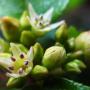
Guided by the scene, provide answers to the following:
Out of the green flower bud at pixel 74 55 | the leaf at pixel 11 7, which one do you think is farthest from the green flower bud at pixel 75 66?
the leaf at pixel 11 7

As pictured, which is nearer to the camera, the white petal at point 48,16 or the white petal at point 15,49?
the white petal at point 15,49

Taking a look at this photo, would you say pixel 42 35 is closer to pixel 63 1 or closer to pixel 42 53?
pixel 42 53

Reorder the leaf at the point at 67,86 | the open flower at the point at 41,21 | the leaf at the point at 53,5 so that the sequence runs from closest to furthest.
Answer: the leaf at the point at 67,86, the open flower at the point at 41,21, the leaf at the point at 53,5

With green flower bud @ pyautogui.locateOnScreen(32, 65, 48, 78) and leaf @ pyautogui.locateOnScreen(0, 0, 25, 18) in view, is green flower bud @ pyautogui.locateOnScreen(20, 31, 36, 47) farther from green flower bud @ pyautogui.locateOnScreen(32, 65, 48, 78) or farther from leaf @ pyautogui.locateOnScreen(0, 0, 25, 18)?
leaf @ pyautogui.locateOnScreen(0, 0, 25, 18)

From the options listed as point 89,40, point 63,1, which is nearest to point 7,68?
point 89,40

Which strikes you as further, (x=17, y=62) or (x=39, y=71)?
(x=17, y=62)

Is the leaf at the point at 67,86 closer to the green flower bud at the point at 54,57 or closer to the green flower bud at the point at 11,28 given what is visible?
the green flower bud at the point at 54,57

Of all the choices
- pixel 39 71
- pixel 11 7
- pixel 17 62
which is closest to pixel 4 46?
pixel 17 62

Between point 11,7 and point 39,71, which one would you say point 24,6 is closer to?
point 11,7
